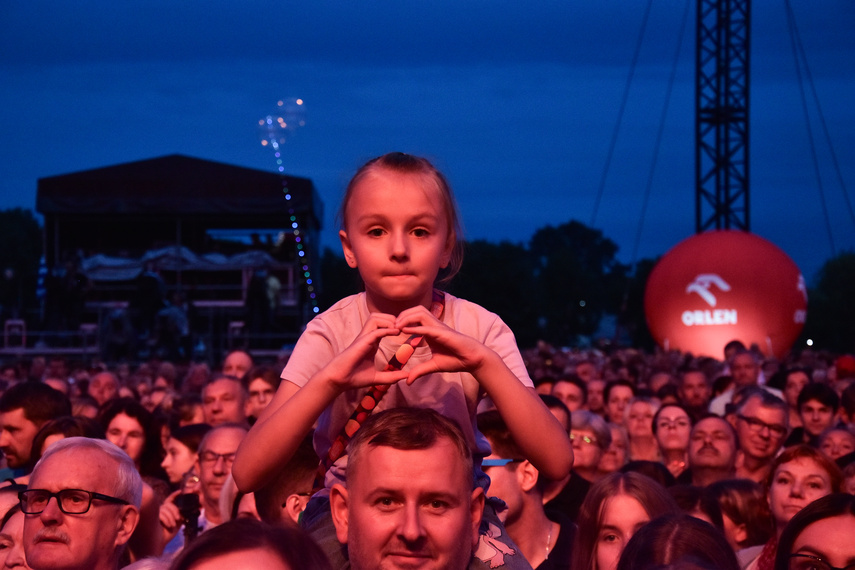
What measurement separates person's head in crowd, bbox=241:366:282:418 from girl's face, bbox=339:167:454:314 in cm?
523

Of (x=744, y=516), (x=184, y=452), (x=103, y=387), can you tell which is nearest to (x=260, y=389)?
(x=184, y=452)

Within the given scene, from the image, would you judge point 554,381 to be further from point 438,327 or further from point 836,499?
point 438,327

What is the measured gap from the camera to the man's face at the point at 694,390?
10204 millimetres

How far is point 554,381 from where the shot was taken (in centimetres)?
965

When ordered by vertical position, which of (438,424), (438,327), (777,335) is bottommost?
(438,424)

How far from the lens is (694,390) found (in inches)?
406

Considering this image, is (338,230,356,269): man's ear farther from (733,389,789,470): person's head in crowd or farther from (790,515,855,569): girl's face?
(733,389,789,470): person's head in crowd

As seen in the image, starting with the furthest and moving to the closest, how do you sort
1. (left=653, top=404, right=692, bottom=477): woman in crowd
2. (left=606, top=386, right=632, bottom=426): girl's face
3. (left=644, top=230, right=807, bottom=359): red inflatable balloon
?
(left=644, top=230, right=807, bottom=359): red inflatable balloon < (left=606, top=386, right=632, bottom=426): girl's face < (left=653, top=404, right=692, bottom=477): woman in crowd

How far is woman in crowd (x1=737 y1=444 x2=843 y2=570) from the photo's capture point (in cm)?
503

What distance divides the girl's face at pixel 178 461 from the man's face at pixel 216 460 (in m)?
0.92

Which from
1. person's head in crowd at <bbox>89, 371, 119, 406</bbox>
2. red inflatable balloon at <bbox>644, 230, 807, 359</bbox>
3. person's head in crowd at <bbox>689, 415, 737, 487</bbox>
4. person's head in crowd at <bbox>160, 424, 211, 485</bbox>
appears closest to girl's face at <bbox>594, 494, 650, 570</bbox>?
person's head in crowd at <bbox>689, 415, 737, 487</bbox>

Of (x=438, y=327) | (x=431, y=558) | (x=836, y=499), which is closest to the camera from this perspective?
(x=431, y=558)

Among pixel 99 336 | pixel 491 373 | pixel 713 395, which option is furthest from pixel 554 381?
pixel 99 336

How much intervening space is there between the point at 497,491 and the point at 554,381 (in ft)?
16.7
